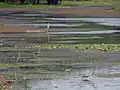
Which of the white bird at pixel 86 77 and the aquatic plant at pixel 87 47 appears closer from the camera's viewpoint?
the white bird at pixel 86 77

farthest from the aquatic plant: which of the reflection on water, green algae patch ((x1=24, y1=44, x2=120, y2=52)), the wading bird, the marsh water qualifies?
the wading bird

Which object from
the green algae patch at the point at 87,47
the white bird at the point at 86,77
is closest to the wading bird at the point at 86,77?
the white bird at the point at 86,77

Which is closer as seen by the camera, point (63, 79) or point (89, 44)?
point (63, 79)

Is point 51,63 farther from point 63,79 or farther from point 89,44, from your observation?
point 89,44

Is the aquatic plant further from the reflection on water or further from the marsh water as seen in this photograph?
the reflection on water

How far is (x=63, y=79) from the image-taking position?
37.9 ft

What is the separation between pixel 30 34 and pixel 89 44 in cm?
566

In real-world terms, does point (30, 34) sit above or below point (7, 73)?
below

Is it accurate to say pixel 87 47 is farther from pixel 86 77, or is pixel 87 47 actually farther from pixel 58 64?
pixel 86 77

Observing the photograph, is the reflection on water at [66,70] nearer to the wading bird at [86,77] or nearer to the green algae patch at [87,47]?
the wading bird at [86,77]

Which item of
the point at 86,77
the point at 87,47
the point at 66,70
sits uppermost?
the point at 86,77

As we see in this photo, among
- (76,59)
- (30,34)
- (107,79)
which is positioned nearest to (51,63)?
(76,59)

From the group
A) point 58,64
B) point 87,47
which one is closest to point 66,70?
point 58,64

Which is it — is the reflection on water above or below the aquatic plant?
above
